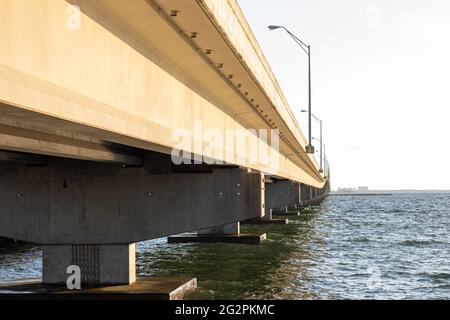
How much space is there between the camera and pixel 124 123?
1084 centimetres

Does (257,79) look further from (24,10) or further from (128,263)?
(24,10)

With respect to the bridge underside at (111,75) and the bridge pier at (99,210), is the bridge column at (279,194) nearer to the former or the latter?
the bridge pier at (99,210)

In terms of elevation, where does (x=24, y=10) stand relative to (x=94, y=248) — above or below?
above

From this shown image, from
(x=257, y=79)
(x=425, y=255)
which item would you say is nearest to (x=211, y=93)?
(x=257, y=79)

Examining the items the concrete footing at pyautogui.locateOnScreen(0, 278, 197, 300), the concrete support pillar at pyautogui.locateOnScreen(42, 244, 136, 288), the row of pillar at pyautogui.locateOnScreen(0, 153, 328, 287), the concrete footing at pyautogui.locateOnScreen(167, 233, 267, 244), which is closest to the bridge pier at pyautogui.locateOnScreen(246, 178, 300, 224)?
the concrete footing at pyautogui.locateOnScreen(167, 233, 267, 244)

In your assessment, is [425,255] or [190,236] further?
[190,236]

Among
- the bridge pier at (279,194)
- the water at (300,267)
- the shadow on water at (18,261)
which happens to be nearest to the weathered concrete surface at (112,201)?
the water at (300,267)

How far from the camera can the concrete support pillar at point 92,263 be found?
21594 millimetres

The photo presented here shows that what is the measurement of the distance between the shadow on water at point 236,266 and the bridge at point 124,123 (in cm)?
350

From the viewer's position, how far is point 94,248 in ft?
71.4

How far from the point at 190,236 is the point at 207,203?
27.1 meters

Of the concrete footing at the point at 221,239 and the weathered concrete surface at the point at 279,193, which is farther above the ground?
the weathered concrete surface at the point at 279,193

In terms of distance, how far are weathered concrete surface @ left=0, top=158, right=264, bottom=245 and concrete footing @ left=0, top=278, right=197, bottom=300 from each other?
1424mm

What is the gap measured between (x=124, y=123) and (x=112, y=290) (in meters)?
11.2
